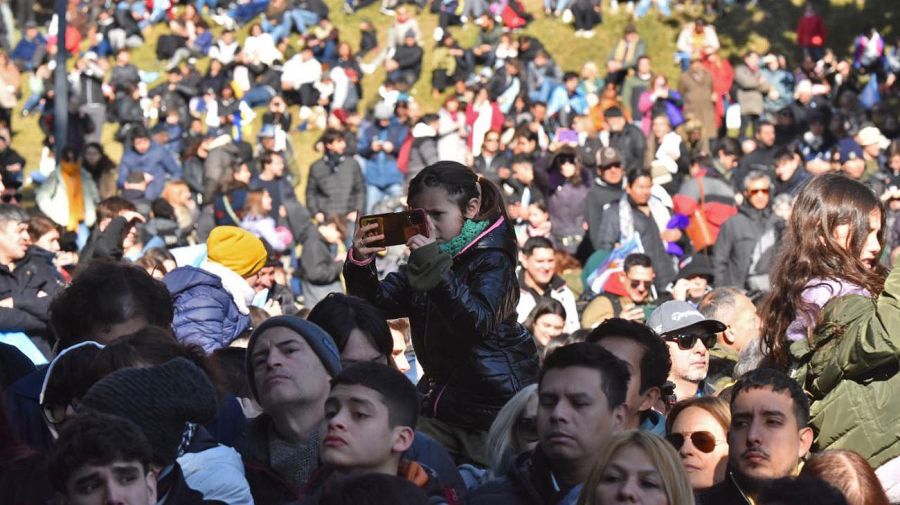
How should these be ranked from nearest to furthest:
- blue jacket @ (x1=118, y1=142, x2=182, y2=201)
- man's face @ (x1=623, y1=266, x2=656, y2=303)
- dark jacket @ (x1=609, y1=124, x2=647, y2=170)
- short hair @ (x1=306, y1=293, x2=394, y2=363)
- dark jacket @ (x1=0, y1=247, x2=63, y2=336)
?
1. short hair @ (x1=306, y1=293, x2=394, y2=363)
2. dark jacket @ (x1=0, y1=247, x2=63, y2=336)
3. man's face @ (x1=623, y1=266, x2=656, y2=303)
4. dark jacket @ (x1=609, y1=124, x2=647, y2=170)
5. blue jacket @ (x1=118, y1=142, x2=182, y2=201)

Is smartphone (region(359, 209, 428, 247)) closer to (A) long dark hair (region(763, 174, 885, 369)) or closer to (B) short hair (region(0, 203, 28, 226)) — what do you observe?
(A) long dark hair (region(763, 174, 885, 369))

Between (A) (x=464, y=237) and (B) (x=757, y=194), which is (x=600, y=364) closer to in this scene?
(A) (x=464, y=237)

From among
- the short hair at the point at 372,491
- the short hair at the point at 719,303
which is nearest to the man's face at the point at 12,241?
the short hair at the point at 719,303

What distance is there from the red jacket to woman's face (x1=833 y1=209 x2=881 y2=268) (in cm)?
2413

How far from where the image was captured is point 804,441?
Answer: 5.35 m

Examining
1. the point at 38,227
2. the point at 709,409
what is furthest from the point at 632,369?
the point at 38,227

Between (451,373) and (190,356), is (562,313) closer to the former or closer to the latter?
(451,373)

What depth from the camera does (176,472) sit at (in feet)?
14.4

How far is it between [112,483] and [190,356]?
3.76 ft

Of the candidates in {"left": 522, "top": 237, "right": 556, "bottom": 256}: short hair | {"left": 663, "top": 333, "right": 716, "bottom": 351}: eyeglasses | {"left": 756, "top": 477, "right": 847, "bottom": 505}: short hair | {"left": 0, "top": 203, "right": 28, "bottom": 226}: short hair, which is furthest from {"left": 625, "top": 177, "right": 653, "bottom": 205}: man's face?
{"left": 756, "top": 477, "right": 847, "bottom": 505}: short hair

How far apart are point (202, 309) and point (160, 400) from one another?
3.24 meters

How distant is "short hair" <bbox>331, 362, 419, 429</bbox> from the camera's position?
4.86 meters

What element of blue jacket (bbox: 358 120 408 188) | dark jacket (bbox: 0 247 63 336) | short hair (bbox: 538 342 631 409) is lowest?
blue jacket (bbox: 358 120 408 188)

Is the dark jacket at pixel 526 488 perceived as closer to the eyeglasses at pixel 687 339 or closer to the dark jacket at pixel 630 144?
the eyeglasses at pixel 687 339
